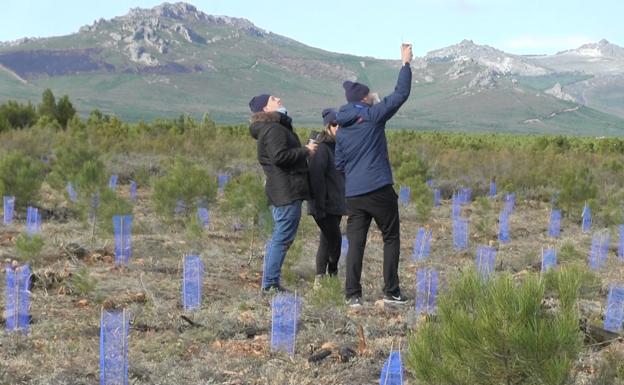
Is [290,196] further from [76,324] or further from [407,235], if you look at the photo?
[407,235]

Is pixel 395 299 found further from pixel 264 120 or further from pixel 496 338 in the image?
pixel 496 338

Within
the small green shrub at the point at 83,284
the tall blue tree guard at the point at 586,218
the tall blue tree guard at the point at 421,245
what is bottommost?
the tall blue tree guard at the point at 586,218

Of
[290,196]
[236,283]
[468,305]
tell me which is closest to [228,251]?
[236,283]

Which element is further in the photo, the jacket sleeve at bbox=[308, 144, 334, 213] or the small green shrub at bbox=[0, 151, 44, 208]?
the small green shrub at bbox=[0, 151, 44, 208]

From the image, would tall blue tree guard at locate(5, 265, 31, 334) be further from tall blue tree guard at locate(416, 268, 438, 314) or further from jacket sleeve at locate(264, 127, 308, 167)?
tall blue tree guard at locate(416, 268, 438, 314)

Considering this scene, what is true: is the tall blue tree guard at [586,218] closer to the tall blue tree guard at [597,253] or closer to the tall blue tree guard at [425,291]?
the tall blue tree guard at [597,253]

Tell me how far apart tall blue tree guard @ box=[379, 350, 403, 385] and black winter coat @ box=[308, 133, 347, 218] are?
2.48 meters

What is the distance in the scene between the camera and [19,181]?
8.52 metres

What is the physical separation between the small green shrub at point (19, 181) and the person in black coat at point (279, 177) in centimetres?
460

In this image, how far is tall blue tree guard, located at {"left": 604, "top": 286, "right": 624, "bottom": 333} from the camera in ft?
13.7

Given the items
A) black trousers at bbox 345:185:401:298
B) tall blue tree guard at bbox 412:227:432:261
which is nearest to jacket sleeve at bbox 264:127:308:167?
black trousers at bbox 345:185:401:298

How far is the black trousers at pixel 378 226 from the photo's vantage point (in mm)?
4648

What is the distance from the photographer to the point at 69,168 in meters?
9.98

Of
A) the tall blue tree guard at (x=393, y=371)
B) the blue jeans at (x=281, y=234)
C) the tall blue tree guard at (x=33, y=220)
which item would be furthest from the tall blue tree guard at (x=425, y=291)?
the tall blue tree guard at (x=33, y=220)
